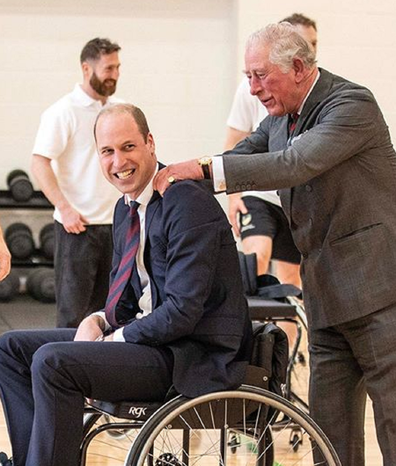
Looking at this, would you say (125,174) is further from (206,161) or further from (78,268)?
(78,268)

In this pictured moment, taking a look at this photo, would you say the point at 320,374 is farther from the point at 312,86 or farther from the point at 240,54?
the point at 240,54

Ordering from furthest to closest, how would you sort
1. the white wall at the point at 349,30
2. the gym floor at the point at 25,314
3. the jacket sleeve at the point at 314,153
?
the white wall at the point at 349,30
the gym floor at the point at 25,314
the jacket sleeve at the point at 314,153

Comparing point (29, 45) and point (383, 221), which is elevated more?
point (29, 45)

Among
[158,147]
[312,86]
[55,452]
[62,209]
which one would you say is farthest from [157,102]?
[55,452]

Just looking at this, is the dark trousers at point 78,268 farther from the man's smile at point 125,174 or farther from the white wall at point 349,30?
the white wall at point 349,30

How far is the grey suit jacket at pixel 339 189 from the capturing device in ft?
8.27

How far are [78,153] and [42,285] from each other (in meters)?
1.84

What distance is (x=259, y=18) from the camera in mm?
6457

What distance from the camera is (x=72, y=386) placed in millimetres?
2443

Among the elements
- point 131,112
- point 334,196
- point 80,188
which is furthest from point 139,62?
point 334,196

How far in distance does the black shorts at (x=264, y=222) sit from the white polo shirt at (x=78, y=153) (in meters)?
0.66

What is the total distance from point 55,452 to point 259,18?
4.53m

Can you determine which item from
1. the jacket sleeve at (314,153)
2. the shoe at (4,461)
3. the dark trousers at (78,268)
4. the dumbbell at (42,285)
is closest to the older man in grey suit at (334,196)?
the jacket sleeve at (314,153)

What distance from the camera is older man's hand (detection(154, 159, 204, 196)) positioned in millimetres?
2539
